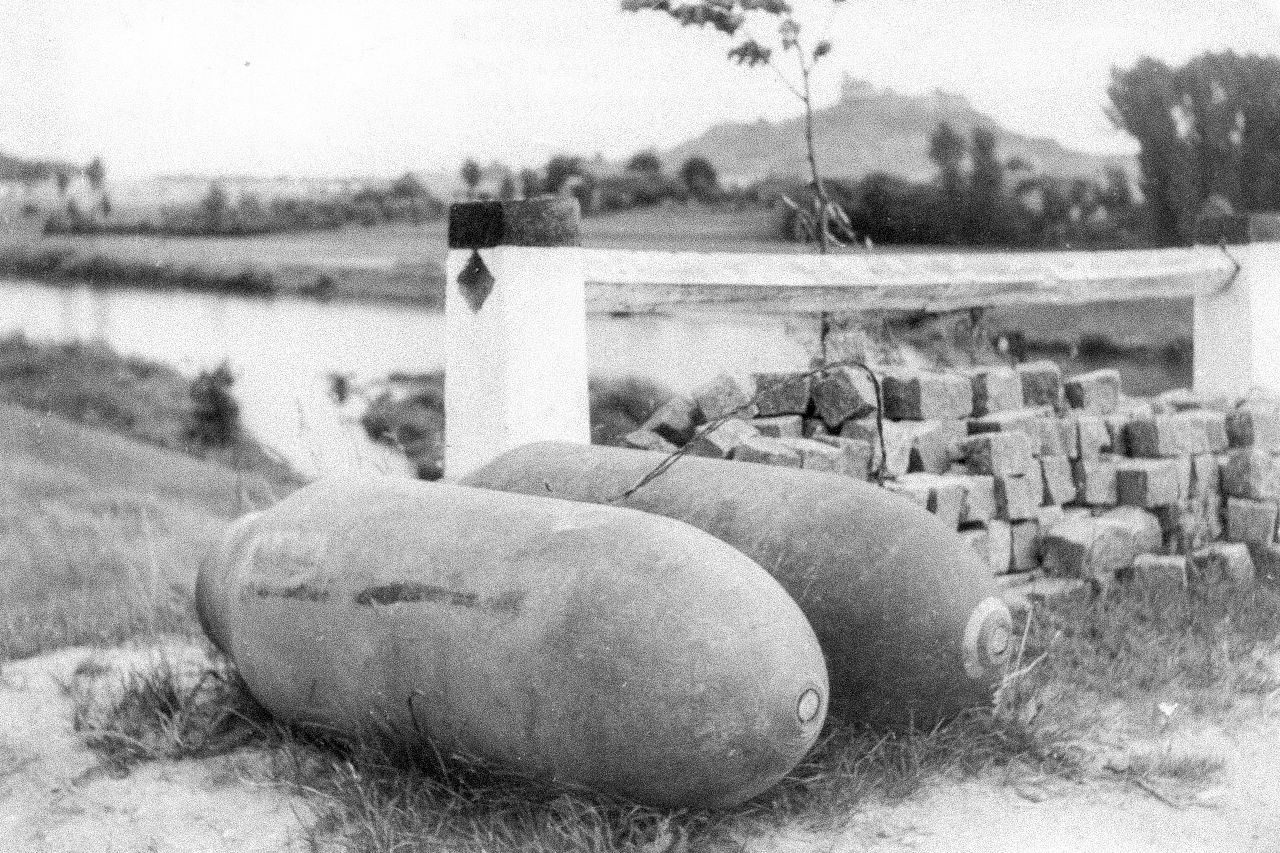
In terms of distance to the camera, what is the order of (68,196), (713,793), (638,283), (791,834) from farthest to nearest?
(68,196)
(638,283)
(791,834)
(713,793)

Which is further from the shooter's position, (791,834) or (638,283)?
(638,283)

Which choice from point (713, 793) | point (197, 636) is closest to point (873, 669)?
point (713, 793)

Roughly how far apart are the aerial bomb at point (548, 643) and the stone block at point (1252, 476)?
15.1ft

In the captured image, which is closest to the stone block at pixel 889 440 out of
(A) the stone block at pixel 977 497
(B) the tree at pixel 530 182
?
(A) the stone block at pixel 977 497

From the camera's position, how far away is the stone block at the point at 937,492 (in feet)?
20.4

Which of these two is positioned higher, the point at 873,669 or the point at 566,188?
the point at 566,188

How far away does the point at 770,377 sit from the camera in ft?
21.6

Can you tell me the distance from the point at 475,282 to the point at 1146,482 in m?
3.52

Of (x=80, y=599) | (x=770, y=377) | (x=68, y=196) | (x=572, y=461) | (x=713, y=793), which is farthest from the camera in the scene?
(x=68, y=196)

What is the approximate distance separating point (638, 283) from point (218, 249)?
3069 mm

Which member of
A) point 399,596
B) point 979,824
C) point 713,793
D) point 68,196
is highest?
point 68,196

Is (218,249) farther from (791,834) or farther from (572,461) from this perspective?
(791,834)

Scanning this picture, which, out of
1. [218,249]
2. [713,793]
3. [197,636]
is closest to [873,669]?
[713,793]

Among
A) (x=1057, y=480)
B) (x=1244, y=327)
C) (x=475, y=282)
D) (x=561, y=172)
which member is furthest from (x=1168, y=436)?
(x=475, y=282)
